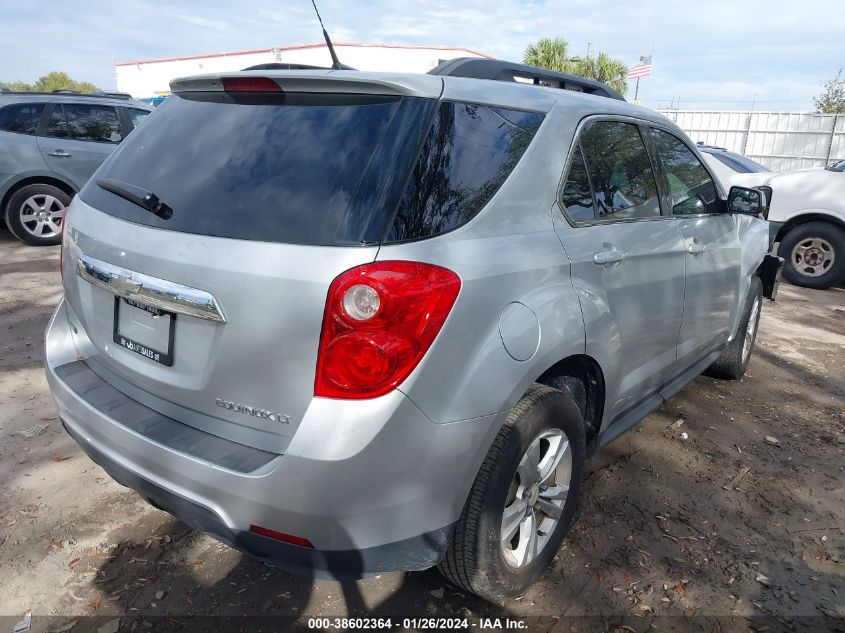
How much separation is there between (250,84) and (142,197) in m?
0.51

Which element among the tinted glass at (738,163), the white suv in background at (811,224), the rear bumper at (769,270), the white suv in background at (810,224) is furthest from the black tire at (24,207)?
the tinted glass at (738,163)

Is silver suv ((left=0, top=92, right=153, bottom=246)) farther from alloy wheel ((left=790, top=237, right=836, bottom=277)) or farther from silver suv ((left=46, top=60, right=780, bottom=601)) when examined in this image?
alloy wheel ((left=790, top=237, right=836, bottom=277))

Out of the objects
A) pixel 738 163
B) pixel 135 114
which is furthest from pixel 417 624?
pixel 738 163

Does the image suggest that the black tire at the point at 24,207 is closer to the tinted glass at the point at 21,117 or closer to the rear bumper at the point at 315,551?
the tinted glass at the point at 21,117

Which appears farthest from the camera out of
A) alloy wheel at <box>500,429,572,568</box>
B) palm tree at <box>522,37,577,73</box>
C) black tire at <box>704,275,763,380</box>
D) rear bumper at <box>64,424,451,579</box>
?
palm tree at <box>522,37,577,73</box>

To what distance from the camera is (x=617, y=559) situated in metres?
2.53

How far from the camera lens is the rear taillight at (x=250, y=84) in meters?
1.99

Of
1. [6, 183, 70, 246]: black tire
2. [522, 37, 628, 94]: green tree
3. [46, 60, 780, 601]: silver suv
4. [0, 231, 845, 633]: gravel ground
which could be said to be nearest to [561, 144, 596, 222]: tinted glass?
[46, 60, 780, 601]: silver suv

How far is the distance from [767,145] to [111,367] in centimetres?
2263

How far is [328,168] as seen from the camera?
181cm

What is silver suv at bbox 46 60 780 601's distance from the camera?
1.66 m

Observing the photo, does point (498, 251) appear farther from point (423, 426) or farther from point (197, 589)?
point (197, 589)

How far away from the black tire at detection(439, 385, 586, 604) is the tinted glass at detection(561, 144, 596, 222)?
2.25ft

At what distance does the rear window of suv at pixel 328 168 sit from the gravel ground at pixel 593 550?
133cm
